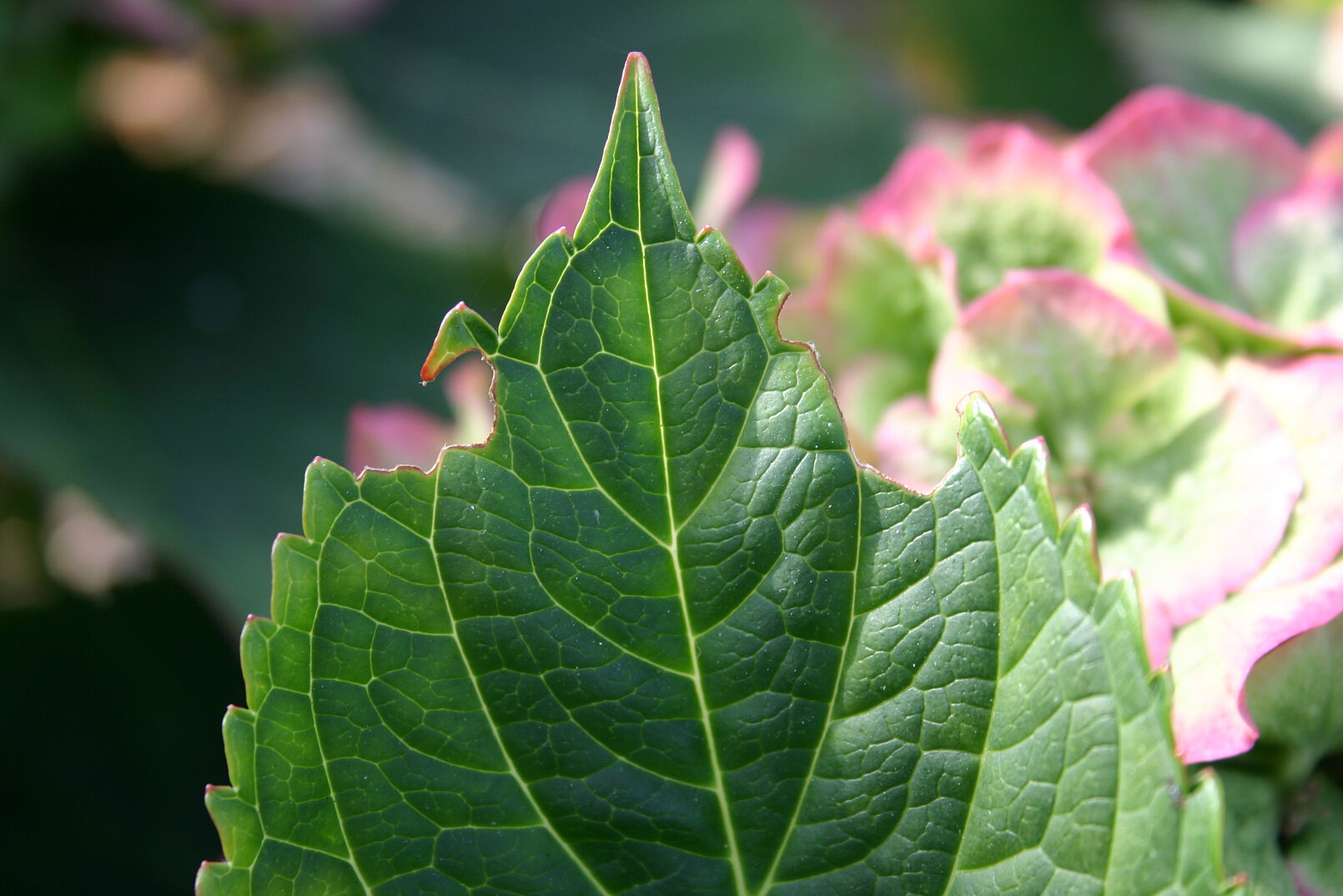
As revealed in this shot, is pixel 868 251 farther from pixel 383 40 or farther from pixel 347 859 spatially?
pixel 383 40

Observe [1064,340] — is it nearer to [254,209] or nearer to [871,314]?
[871,314]

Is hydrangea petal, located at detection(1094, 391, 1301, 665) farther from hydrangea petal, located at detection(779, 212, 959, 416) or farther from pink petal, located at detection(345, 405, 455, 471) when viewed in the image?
pink petal, located at detection(345, 405, 455, 471)

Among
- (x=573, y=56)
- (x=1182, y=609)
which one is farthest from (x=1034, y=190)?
(x=573, y=56)

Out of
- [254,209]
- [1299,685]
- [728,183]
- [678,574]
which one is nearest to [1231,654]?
[1299,685]

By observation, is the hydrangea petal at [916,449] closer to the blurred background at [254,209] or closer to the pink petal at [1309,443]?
the pink petal at [1309,443]

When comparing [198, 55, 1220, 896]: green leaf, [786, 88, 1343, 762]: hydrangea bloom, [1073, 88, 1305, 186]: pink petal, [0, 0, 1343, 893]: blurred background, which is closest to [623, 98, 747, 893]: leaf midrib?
[198, 55, 1220, 896]: green leaf
